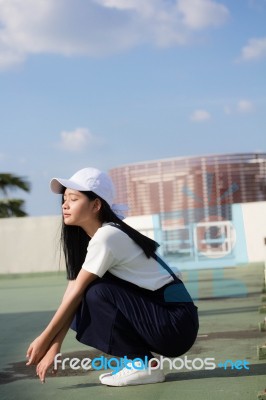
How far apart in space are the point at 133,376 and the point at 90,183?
2.76 feet

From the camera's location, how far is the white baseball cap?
10.7 ft

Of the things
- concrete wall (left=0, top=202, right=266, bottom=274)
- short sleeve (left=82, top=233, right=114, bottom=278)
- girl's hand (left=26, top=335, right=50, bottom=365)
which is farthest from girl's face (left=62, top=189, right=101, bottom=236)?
concrete wall (left=0, top=202, right=266, bottom=274)

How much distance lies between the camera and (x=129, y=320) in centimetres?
315

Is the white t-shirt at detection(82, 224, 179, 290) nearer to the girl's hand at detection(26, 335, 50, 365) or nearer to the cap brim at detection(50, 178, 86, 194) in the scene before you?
the cap brim at detection(50, 178, 86, 194)

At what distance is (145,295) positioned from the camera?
10.6ft

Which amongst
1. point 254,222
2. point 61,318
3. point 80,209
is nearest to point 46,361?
point 61,318

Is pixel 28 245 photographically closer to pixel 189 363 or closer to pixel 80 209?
pixel 189 363

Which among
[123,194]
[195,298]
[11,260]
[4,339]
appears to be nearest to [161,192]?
[123,194]

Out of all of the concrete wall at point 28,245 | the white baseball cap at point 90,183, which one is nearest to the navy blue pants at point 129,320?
the white baseball cap at point 90,183

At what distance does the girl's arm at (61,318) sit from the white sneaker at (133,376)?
38 cm

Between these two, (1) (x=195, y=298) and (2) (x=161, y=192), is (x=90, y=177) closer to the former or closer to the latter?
(1) (x=195, y=298)

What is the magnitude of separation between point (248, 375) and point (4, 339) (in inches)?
93.3

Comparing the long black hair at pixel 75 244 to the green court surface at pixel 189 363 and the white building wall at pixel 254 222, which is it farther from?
the white building wall at pixel 254 222

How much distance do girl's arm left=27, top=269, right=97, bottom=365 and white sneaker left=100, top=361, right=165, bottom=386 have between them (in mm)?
379
